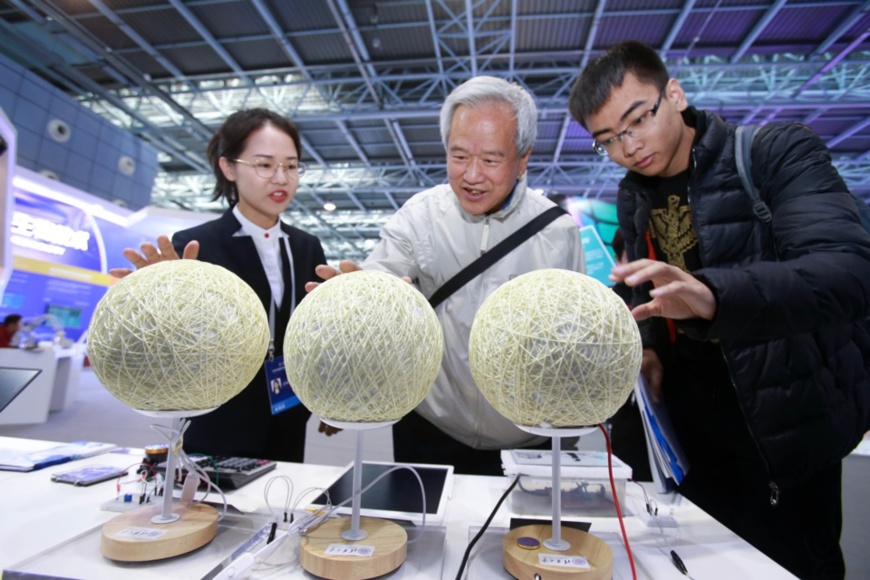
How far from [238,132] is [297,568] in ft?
4.90

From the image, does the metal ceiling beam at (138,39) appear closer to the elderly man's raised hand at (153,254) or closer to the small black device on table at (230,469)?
the elderly man's raised hand at (153,254)

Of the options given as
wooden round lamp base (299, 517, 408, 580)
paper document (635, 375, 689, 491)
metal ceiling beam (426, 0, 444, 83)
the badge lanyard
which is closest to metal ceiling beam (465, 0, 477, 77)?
metal ceiling beam (426, 0, 444, 83)

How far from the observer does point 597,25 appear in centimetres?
584

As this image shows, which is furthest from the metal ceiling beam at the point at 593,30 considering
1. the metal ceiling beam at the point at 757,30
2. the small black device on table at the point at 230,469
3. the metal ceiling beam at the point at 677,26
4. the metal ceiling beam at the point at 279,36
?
the small black device on table at the point at 230,469

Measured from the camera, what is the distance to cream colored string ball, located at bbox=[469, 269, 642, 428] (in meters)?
0.75

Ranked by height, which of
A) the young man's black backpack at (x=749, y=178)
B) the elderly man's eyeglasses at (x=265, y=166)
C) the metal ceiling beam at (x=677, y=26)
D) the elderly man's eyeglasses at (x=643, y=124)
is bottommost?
the young man's black backpack at (x=749, y=178)

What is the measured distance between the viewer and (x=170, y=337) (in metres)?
0.80

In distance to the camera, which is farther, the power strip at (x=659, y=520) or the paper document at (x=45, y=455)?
the paper document at (x=45, y=455)

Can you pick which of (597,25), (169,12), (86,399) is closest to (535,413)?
(597,25)

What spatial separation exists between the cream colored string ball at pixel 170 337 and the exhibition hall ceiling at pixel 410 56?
5.61 meters

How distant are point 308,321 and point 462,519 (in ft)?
1.97

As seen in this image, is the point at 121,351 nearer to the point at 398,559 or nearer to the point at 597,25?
the point at 398,559

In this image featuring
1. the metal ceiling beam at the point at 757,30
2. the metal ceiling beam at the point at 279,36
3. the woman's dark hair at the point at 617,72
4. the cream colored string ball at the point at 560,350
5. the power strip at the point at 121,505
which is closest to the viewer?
the cream colored string ball at the point at 560,350

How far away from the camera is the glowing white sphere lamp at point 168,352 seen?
0.81m
